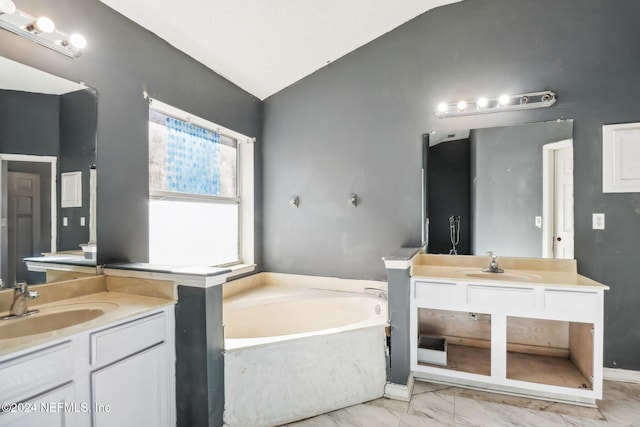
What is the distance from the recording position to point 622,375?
7.69ft

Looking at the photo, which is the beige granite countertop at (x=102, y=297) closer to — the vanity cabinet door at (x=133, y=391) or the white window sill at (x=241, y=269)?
the vanity cabinet door at (x=133, y=391)

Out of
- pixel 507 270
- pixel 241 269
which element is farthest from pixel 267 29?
pixel 507 270

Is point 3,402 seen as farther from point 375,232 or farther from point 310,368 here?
point 375,232

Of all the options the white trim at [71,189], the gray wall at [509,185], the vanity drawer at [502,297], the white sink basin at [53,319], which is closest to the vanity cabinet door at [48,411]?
the white sink basin at [53,319]

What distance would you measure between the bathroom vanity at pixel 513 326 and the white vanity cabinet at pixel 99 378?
156 cm

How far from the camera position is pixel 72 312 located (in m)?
1.52

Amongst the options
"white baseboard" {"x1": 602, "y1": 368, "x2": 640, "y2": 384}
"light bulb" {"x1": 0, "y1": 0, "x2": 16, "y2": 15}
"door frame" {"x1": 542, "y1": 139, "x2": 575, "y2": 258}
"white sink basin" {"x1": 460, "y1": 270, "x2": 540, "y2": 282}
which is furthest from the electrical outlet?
"light bulb" {"x1": 0, "y1": 0, "x2": 16, "y2": 15}

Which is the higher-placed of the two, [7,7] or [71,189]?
[7,7]

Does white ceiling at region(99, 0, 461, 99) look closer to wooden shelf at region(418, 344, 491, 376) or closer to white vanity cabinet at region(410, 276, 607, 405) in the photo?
white vanity cabinet at region(410, 276, 607, 405)

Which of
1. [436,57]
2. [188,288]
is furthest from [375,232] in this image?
[188,288]

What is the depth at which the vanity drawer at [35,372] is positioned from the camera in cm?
105

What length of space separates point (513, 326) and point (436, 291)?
80 cm

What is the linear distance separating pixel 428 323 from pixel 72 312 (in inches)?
95.3

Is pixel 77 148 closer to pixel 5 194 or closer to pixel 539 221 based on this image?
pixel 5 194
